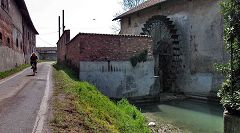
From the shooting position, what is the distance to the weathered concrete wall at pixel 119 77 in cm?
1312

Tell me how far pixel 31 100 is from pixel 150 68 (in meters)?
7.91

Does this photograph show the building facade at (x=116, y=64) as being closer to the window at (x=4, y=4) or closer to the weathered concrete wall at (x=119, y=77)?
the weathered concrete wall at (x=119, y=77)

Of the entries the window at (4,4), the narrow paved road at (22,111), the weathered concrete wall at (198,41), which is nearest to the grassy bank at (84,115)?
the narrow paved road at (22,111)

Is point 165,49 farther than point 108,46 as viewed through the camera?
Yes

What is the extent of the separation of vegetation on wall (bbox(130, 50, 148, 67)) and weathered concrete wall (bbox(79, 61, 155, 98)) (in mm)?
167

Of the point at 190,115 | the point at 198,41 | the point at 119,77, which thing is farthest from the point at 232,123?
the point at 198,41

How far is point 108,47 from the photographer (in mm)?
13539

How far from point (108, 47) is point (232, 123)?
814 centimetres

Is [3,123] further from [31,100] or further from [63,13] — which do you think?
[63,13]

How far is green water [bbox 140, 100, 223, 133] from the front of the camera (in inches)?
403

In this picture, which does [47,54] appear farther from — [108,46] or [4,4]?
[108,46]

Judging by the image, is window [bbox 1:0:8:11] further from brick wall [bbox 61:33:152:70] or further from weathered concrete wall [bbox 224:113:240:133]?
weathered concrete wall [bbox 224:113:240:133]

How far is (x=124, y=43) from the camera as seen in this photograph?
1395 centimetres

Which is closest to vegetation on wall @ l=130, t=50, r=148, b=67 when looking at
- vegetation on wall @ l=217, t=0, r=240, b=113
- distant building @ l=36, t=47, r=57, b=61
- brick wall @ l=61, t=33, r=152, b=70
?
brick wall @ l=61, t=33, r=152, b=70
